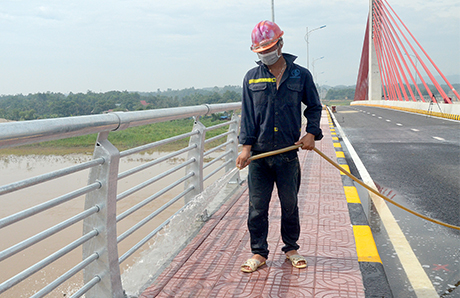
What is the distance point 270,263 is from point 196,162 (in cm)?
153

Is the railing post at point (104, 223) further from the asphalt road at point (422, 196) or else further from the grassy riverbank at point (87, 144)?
the grassy riverbank at point (87, 144)

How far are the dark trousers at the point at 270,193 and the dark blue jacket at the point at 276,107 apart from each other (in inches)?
5.0

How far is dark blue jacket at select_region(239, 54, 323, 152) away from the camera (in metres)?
3.21

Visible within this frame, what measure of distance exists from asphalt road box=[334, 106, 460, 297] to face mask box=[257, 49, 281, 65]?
182 centimetres

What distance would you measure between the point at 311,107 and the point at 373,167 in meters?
5.44

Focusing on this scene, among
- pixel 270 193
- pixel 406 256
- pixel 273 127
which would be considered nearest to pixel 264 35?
pixel 273 127

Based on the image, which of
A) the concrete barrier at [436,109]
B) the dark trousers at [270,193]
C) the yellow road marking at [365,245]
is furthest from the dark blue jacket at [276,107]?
the concrete barrier at [436,109]

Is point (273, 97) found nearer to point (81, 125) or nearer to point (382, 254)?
point (81, 125)

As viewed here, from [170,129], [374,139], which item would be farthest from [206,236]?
[170,129]

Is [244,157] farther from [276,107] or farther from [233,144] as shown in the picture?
[233,144]

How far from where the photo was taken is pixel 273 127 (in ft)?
10.6

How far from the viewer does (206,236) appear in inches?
162

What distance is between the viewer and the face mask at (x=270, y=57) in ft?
10.2

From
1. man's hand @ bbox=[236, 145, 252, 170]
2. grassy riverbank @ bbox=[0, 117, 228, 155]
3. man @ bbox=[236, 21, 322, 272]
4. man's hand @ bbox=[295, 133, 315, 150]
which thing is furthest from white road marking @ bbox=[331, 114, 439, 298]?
grassy riverbank @ bbox=[0, 117, 228, 155]
